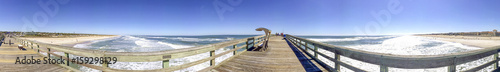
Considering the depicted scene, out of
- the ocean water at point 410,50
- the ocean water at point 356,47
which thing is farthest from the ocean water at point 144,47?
the ocean water at point 410,50

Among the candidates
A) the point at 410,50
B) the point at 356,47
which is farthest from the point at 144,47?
the point at 410,50

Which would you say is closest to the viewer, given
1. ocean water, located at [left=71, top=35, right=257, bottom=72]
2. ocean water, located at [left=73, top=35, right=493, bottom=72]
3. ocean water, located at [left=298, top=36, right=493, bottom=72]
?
ocean water, located at [left=298, top=36, right=493, bottom=72]

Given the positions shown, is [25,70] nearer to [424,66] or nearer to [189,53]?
[189,53]

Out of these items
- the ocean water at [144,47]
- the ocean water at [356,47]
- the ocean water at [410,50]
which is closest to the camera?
the ocean water at [410,50]

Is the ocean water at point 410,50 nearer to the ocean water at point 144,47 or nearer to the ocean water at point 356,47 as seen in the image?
the ocean water at point 356,47

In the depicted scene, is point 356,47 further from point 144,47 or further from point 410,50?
point 144,47

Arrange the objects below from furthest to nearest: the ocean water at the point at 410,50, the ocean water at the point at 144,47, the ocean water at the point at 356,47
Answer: the ocean water at the point at 144,47
the ocean water at the point at 356,47
the ocean water at the point at 410,50

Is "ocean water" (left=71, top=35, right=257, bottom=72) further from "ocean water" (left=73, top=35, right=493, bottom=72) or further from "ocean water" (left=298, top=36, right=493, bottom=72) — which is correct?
"ocean water" (left=298, top=36, right=493, bottom=72)

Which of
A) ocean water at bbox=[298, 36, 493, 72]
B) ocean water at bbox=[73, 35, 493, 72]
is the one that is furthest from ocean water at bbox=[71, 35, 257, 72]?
ocean water at bbox=[298, 36, 493, 72]

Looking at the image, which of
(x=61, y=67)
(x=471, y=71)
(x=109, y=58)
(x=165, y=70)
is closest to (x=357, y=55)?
(x=471, y=71)

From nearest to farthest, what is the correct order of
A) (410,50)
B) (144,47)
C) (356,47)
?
(410,50) < (356,47) < (144,47)

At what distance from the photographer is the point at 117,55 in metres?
2.83

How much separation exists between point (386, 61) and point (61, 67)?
6600mm

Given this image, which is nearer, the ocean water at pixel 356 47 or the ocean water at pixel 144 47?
the ocean water at pixel 356 47
